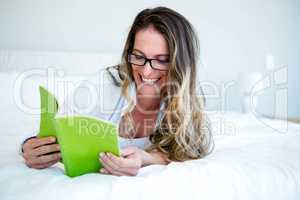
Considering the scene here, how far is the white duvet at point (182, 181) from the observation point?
0.61 meters

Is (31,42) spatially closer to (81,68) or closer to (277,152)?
(81,68)

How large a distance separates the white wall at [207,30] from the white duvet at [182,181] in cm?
132

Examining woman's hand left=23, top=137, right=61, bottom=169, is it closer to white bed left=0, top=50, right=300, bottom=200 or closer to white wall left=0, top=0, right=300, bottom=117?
white bed left=0, top=50, right=300, bottom=200

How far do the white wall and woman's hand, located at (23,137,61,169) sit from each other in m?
1.48

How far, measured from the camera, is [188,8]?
2.51 metres

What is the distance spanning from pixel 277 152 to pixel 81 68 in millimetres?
1478

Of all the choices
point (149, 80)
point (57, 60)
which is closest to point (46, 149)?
point (149, 80)

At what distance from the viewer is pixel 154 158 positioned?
851mm

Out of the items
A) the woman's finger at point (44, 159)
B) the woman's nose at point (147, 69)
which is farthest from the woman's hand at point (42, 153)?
the woman's nose at point (147, 69)

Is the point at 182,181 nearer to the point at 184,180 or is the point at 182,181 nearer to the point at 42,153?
the point at 184,180

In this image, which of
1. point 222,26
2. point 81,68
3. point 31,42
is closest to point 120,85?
point 81,68

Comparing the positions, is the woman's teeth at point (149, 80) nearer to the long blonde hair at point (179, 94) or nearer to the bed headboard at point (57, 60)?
the long blonde hair at point (179, 94)

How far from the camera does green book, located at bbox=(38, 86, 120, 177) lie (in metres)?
0.62

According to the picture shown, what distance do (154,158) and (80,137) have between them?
0.91ft
